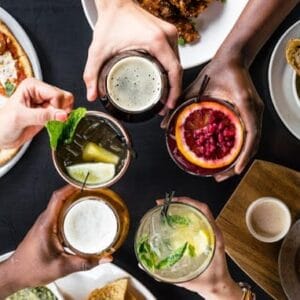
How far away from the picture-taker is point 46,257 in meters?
1.74

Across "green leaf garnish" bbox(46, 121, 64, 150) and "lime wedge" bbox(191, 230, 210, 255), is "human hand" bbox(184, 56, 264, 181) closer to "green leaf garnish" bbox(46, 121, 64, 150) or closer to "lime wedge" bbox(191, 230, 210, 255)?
"lime wedge" bbox(191, 230, 210, 255)

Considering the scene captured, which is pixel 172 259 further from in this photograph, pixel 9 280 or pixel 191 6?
pixel 191 6

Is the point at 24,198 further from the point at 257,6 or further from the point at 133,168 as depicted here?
the point at 257,6

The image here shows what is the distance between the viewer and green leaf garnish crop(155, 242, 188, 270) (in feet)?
5.50

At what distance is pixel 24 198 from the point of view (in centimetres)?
196

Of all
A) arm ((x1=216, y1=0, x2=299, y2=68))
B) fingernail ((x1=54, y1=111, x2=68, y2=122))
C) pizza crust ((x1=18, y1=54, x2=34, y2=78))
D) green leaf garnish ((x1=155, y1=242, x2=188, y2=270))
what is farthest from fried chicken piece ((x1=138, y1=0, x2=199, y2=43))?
green leaf garnish ((x1=155, y1=242, x2=188, y2=270))

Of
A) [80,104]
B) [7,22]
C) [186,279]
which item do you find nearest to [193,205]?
[186,279]

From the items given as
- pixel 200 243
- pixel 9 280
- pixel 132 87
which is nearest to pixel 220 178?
pixel 200 243

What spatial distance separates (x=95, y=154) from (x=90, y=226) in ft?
0.60

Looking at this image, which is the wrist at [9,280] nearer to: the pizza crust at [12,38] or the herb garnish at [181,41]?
the pizza crust at [12,38]

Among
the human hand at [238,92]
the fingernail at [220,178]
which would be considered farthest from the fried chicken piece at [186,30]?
the fingernail at [220,178]

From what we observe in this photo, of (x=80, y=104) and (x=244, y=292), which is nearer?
(x=244, y=292)

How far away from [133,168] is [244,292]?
0.41 metres

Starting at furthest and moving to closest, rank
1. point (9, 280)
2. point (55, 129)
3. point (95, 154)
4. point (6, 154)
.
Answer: point (6, 154), point (9, 280), point (95, 154), point (55, 129)
